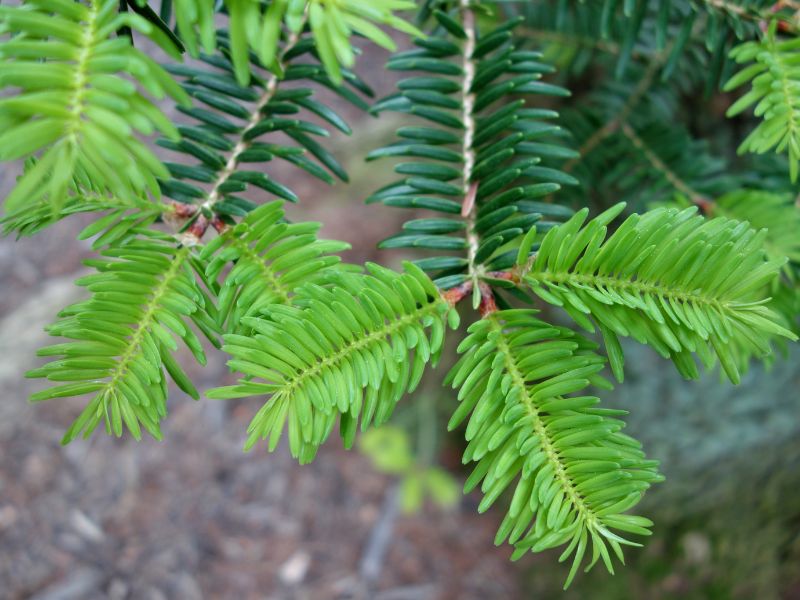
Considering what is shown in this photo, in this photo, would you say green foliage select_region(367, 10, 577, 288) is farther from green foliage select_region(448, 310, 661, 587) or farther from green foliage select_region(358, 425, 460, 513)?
green foliage select_region(358, 425, 460, 513)

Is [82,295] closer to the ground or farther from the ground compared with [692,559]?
farther from the ground

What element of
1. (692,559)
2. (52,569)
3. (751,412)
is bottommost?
(52,569)

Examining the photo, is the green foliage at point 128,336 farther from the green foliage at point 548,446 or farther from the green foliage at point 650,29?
the green foliage at point 650,29

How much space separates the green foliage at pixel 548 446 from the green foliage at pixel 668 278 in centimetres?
5

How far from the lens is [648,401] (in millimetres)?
1513

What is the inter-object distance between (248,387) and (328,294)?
0.34 ft

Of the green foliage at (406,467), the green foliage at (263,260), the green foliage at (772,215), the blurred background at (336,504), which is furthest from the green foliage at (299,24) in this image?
the green foliage at (406,467)

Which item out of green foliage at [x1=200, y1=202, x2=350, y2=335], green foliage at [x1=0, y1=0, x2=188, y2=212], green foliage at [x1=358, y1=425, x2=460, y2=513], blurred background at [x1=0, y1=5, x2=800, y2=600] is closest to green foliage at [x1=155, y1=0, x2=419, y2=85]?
green foliage at [x1=0, y1=0, x2=188, y2=212]

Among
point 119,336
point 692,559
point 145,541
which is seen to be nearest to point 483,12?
point 119,336

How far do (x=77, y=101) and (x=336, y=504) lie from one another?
1821 mm

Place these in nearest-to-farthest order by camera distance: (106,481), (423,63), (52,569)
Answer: (423,63), (52,569), (106,481)

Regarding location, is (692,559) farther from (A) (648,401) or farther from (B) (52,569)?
(B) (52,569)

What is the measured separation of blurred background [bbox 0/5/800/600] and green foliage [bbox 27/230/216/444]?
1247 millimetres

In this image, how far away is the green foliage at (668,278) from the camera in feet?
1.65
